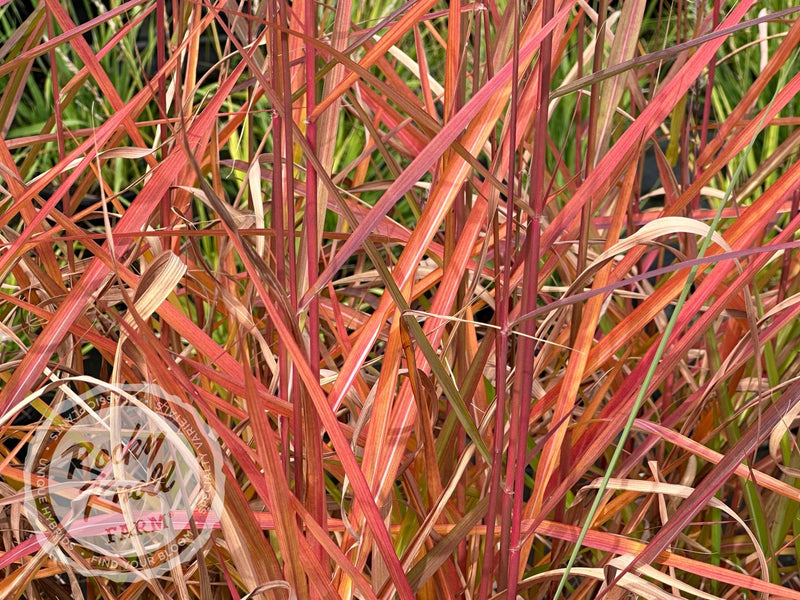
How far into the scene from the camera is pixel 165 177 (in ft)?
1.65

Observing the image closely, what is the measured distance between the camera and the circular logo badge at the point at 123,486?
1.47 feet

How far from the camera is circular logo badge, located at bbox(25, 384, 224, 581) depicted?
1.47ft

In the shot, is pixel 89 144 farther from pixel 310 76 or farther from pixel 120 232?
pixel 310 76

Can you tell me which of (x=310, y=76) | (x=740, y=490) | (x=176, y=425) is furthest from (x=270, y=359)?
(x=740, y=490)

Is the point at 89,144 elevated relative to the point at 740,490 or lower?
elevated

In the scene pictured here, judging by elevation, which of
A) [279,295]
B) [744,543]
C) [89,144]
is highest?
[89,144]

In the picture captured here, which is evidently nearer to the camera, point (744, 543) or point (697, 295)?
point (697, 295)

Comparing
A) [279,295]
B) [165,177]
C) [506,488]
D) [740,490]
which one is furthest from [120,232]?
[740,490]

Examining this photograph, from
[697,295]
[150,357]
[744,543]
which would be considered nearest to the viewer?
[150,357]

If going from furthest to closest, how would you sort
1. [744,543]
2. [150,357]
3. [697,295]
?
Answer: [744,543] → [697,295] → [150,357]

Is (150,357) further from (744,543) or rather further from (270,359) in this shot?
(744,543)

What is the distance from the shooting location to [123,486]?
17.5 inches

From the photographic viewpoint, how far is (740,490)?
26.5 inches

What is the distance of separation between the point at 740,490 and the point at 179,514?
0.45 m
